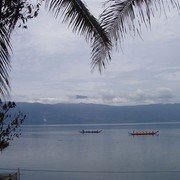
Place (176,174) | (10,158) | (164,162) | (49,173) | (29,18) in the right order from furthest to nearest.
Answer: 1. (10,158)
2. (164,162)
3. (49,173)
4. (176,174)
5. (29,18)

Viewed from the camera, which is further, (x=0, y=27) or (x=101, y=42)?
(x=101, y=42)

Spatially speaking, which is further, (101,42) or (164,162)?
(164,162)

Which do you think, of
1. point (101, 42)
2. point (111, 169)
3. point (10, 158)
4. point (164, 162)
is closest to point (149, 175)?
point (111, 169)

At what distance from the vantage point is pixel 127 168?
5306 cm

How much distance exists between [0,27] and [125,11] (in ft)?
4.81

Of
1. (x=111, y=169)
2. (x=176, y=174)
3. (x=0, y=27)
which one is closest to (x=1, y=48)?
(x=0, y=27)

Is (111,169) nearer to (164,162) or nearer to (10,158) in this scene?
(164,162)

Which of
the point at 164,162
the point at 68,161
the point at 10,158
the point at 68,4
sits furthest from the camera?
the point at 10,158

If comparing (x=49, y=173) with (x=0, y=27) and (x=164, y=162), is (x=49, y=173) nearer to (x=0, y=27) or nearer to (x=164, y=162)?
(x=164, y=162)

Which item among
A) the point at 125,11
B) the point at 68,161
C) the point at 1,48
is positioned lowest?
the point at 1,48

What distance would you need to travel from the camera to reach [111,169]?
53031 millimetres

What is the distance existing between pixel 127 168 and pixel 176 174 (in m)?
7.59

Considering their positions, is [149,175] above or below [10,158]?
below

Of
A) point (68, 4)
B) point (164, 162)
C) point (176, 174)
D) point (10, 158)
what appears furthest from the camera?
point (10, 158)
